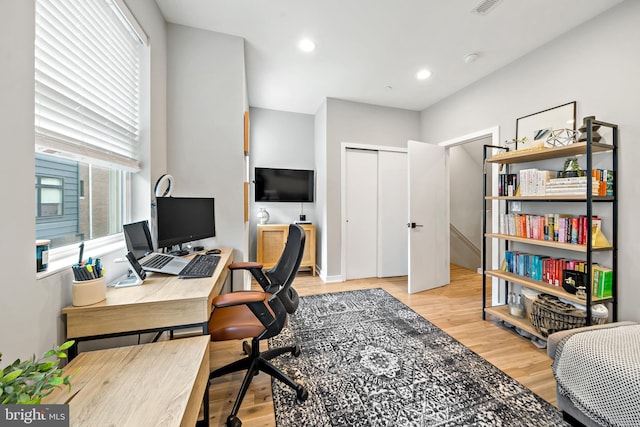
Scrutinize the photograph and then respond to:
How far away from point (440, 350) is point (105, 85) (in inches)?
119

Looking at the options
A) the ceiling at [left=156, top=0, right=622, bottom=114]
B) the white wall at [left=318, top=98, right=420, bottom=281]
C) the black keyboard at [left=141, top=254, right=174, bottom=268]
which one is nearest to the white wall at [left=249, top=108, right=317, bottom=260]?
the white wall at [left=318, top=98, right=420, bottom=281]

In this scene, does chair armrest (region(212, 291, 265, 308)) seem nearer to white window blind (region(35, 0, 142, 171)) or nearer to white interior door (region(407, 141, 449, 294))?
white window blind (region(35, 0, 142, 171))

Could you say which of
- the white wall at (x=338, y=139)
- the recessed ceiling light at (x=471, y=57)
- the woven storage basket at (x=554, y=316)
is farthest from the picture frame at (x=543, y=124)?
the white wall at (x=338, y=139)

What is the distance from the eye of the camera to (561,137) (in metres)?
2.23

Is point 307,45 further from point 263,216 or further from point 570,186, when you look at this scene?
point 570,186

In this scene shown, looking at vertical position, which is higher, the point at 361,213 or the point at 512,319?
the point at 361,213

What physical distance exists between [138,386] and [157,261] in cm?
93

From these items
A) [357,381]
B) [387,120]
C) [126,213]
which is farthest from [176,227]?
[387,120]

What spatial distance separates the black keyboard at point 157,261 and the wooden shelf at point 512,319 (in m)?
2.94

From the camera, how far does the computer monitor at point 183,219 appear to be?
1768mm

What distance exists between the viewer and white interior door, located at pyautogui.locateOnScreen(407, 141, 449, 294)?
10.9 ft

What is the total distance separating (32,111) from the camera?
93 cm

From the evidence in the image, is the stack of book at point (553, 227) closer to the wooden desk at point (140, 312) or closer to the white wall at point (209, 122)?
the wooden desk at point (140, 312)

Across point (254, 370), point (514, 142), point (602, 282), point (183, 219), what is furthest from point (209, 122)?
point (602, 282)
